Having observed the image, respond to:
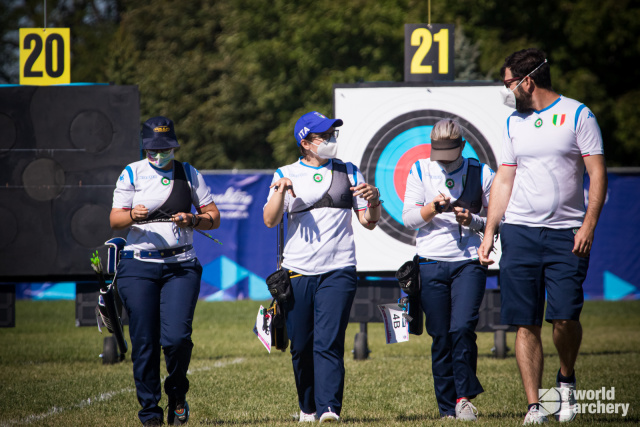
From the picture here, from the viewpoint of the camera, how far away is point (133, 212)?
559 centimetres

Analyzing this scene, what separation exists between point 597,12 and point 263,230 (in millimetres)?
12814

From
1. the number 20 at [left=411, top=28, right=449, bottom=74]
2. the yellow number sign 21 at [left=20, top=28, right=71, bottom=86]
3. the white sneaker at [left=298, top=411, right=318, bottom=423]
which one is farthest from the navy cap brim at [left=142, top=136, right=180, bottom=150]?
the number 20 at [left=411, top=28, right=449, bottom=74]

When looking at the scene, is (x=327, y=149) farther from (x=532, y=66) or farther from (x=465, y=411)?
(x=465, y=411)

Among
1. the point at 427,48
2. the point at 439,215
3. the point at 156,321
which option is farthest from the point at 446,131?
the point at 427,48

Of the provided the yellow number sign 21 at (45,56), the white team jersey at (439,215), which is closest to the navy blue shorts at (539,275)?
the white team jersey at (439,215)

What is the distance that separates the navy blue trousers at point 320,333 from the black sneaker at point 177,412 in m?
0.80

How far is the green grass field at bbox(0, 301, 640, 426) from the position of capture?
20.2 ft

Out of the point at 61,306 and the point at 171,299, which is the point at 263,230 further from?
the point at 171,299

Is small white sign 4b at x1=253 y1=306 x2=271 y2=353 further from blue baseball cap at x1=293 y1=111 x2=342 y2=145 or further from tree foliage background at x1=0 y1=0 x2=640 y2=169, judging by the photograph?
tree foliage background at x1=0 y1=0 x2=640 y2=169

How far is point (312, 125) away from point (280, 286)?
3.57 feet

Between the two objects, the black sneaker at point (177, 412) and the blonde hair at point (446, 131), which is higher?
the blonde hair at point (446, 131)

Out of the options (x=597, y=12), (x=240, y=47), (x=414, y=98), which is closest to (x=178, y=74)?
(x=240, y=47)

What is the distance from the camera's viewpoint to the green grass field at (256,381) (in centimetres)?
615

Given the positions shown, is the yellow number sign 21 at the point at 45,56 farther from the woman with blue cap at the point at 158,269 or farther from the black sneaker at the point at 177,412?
the black sneaker at the point at 177,412
